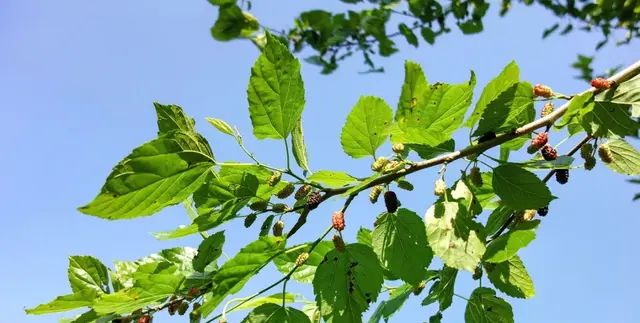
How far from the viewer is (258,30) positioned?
322 cm

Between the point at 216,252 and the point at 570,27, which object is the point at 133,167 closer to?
the point at 216,252

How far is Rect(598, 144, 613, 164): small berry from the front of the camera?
948 mm

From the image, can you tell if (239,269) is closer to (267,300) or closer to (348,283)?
(348,283)

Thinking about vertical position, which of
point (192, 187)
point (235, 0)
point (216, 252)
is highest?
point (235, 0)

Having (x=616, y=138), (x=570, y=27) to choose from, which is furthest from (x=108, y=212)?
(x=570, y=27)

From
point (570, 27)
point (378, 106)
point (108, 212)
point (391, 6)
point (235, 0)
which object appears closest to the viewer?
point (108, 212)

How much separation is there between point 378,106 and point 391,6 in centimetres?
283

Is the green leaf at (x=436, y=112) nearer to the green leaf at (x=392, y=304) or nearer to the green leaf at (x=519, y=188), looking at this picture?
the green leaf at (x=519, y=188)

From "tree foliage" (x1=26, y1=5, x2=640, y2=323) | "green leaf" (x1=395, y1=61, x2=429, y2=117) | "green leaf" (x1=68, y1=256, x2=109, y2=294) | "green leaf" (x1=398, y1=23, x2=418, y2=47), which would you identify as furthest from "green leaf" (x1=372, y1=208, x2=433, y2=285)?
"green leaf" (x1=398, y1=23, x2=418, y2=47)

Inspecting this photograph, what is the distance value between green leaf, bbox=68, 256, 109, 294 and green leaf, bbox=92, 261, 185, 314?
0.32 feet

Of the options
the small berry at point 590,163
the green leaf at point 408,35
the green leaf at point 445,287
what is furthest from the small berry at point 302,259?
the green leaf at point 408,35

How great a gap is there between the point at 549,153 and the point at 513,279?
10.4 inches

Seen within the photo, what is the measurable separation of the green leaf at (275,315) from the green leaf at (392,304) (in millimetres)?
210

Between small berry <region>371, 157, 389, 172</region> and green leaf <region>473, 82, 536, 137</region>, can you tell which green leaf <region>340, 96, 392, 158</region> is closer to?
small berry <region>371, 157, 389, 172</region>
